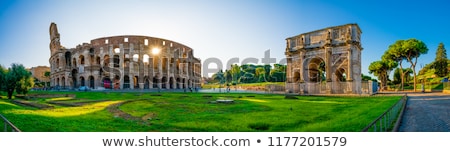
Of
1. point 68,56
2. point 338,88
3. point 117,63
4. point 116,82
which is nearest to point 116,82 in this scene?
point 116,82

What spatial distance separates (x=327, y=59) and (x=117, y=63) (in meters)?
33.0

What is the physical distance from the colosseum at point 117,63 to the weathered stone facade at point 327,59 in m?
21.9

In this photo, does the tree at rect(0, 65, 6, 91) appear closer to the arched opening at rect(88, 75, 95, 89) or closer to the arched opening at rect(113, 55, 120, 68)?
the arched opening at rect(113, 55, 120, 68)

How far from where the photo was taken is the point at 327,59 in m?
27.3

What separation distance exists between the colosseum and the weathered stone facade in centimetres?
2195

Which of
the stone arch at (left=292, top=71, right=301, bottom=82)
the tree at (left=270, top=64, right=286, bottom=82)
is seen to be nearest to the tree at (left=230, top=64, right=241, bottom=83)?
the tree at (left=270, top=64, right=286, bottom=82)

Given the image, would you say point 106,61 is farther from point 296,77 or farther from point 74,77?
point 296,77

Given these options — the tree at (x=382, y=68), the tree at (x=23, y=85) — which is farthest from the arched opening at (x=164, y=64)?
the tree at (x=382, y=68)

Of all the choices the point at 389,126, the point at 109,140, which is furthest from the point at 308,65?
the point at 109,140

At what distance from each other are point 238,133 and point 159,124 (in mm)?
2841

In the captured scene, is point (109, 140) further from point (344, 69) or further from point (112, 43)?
point (112, 43)

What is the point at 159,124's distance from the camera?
23.2 ft

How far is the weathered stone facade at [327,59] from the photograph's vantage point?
84.3ft

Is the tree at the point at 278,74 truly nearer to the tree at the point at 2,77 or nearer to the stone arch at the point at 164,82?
the stone arch at the point at 164,82
